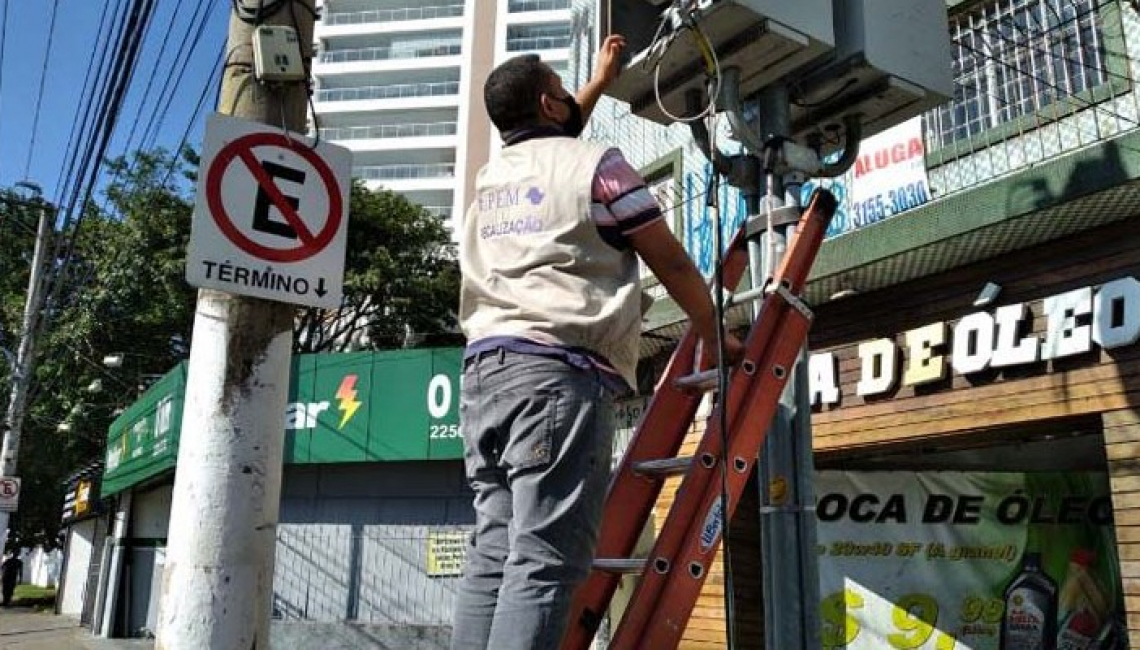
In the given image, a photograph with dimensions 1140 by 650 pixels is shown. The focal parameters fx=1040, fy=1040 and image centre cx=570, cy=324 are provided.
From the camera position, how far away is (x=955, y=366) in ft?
23.7

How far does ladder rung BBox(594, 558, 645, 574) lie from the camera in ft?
8.98

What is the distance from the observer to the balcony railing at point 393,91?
57406 millimetres

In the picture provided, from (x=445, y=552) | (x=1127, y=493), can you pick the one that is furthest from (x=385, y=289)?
(x=1127, y=493)

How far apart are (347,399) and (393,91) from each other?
150 feet

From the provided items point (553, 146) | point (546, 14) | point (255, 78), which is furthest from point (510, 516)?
point (546, 14)

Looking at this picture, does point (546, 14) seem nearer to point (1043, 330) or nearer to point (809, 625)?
point (1043, 330)

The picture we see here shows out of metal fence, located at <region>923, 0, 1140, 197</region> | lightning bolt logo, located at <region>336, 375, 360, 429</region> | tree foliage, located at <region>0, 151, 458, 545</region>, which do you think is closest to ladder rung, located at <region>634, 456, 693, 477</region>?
metal fence, located at <region>923, 0, 1140, 197</region>

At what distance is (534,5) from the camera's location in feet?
183

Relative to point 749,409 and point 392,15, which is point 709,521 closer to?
point 749,409

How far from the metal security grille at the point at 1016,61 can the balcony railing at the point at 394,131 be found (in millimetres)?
50233

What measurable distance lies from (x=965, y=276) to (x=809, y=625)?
470 centimetres

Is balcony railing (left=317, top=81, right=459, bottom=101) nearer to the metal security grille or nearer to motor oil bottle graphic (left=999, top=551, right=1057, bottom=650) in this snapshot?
the metal security grille

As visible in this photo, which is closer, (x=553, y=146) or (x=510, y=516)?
(x=510, y=516)

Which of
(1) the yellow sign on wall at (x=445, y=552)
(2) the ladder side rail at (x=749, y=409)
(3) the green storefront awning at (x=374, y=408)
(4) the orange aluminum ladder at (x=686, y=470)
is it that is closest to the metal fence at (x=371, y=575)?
(1) the yellow sign on wall at (x=445, y=552)
